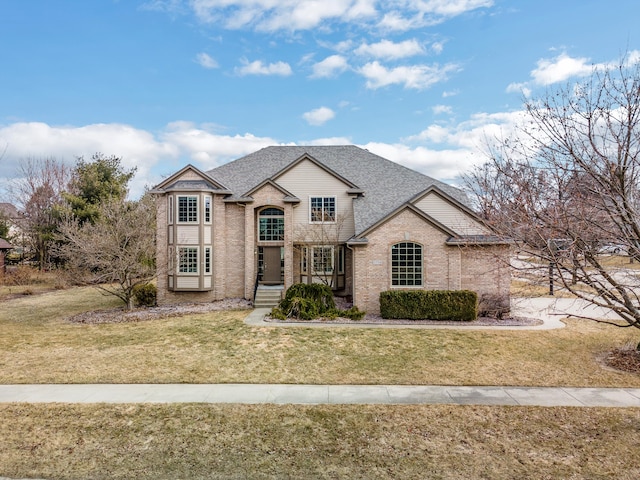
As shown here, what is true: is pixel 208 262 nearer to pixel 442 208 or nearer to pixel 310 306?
pixel 310 306

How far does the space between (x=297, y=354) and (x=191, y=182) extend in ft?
44.5

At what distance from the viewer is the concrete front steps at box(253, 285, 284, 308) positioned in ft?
66.8

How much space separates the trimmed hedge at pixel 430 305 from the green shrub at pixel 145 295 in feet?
44.4

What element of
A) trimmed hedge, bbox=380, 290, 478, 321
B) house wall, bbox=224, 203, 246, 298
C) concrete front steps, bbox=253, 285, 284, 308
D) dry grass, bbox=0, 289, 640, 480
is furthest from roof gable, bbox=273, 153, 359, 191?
dry grass, bbox=0, 289, 640, 480

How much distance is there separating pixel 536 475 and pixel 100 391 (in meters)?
9.40

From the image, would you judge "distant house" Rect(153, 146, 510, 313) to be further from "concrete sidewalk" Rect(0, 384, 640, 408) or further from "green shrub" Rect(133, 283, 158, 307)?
"concrete sidewalk" Rect(0, 384, 640, 408)

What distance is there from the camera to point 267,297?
20.7 metres

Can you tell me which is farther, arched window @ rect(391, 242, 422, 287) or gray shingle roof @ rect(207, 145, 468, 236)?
gray shingle roof @ rect(207, 145, 468, 236)

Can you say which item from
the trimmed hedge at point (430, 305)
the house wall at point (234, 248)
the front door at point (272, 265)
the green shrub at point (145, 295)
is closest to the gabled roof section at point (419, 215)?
the trimmed hedge at point (430, 305)

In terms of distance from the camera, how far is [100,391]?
9211mm

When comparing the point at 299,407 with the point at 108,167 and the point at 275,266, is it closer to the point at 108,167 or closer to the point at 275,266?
the point at 275,266

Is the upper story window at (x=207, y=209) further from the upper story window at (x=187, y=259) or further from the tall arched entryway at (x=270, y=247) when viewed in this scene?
the tall arched entryway at (x=270, y=247)

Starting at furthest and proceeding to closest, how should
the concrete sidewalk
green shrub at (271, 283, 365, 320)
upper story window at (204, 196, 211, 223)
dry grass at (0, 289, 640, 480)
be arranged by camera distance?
upper story window at (204, 196, 211, 223) → green shrub at (271, 283, 365, 320) → the concrete sidewalk → dry grass at (0, 289, 640, 480)

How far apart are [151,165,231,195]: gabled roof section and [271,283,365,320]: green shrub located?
25.2 feet
